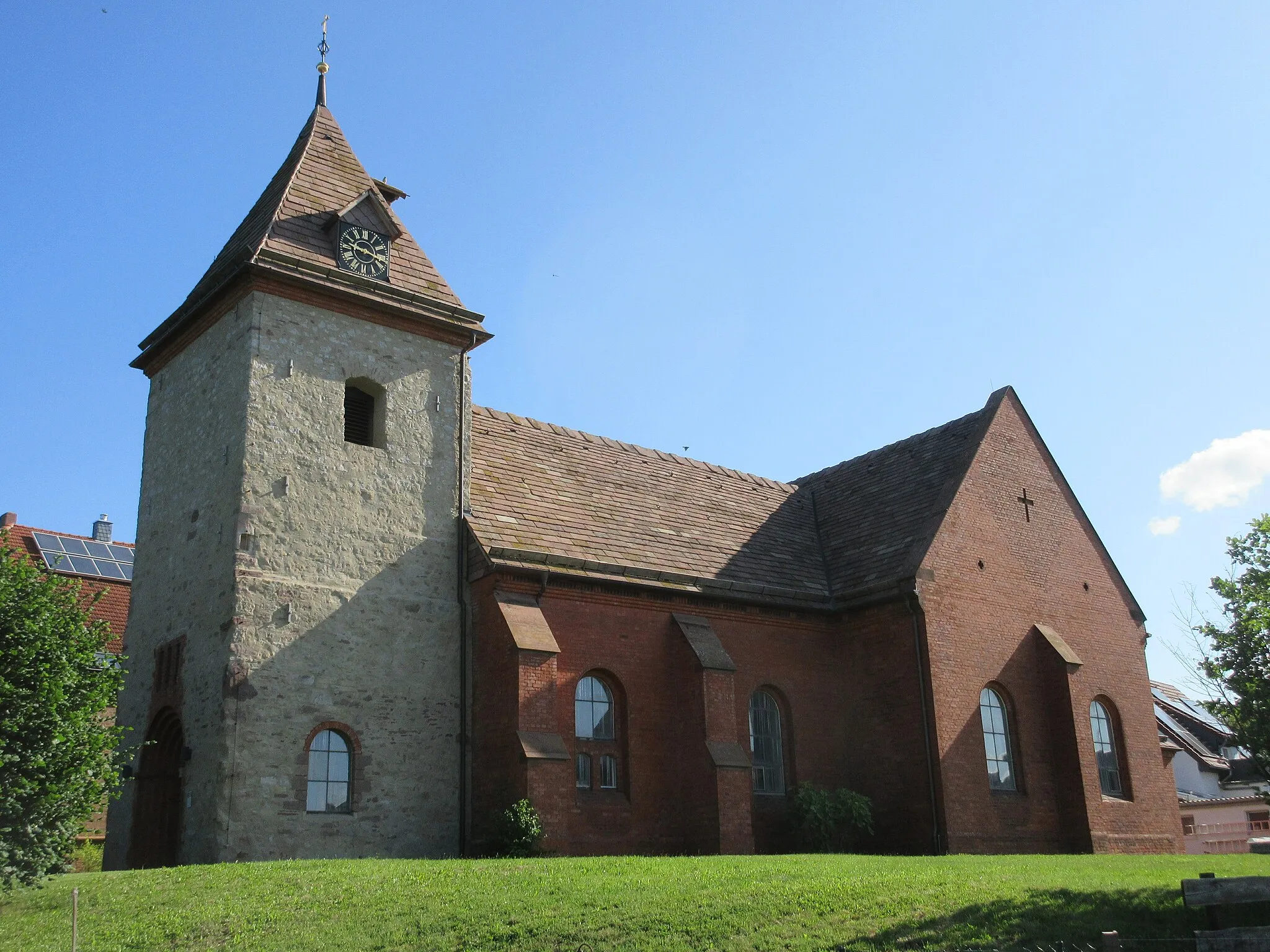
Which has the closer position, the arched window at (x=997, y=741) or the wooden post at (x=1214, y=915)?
the wooden post at (x=1214, y=915)

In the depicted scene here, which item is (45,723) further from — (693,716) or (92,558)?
(92,558)

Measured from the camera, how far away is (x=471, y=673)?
73.4ft

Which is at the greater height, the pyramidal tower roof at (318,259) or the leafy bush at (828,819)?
the pyramidal tower roof at (318,259)

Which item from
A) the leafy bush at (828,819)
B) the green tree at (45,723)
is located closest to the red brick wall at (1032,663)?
the leafy bush at (828,819)

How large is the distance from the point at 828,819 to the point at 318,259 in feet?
48.5

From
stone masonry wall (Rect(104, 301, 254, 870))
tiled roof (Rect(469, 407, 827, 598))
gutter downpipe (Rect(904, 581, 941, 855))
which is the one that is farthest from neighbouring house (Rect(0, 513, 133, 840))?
gutter downpipe (Rect(904, 581, 941, 855))

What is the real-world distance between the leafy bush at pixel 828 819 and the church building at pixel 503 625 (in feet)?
2.81

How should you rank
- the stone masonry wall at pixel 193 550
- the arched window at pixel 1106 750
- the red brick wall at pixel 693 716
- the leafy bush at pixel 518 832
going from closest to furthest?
the leafy bush at pixel 518 832, the stone masonry wall at pixel 193 550, the red brick wall at pixel 693 716, the arched window at pixel 1106 750

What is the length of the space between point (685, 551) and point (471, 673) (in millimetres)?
5914

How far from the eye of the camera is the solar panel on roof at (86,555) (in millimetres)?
38750

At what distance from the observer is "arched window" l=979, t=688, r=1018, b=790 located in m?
25.5

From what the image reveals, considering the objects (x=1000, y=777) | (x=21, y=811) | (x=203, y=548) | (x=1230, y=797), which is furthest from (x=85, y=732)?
(x=1230, y=797)

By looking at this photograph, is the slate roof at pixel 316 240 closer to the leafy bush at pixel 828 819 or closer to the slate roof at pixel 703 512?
the slate roof at pixel 703 512

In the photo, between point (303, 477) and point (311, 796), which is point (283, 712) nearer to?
point (311, 796)
